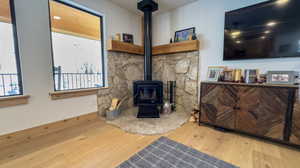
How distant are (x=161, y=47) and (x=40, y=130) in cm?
296

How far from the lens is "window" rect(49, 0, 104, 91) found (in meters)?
2.81

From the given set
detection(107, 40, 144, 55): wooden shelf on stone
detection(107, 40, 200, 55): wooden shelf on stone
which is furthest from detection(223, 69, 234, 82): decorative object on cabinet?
detection(107, 40, 144, 55): wooden shelf on stone

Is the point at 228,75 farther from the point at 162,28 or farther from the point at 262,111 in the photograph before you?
the point at 162,28

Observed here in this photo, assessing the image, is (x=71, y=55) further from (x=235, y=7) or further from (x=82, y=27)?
(x=235, y=7)

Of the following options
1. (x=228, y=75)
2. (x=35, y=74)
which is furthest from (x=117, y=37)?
(x=228, y=75)

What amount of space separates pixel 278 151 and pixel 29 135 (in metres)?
3.56

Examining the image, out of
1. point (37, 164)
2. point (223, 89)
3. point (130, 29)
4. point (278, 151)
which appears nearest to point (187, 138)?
point (223, 89)

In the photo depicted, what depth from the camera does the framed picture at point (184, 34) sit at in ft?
9.30

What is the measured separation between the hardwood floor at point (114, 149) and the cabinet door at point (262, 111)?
7.6 inches

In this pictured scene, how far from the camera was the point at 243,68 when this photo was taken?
2266 millimetres

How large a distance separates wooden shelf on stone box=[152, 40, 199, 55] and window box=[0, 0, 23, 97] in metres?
2.67

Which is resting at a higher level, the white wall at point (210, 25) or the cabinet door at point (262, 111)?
the white wall at point (210, 25)

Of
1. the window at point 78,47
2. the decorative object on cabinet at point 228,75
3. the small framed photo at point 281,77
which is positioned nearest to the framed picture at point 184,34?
the decorative object on cabinet at point 228,75

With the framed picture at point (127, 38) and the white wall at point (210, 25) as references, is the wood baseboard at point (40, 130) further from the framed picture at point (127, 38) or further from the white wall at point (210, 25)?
the white wall at point (210, 25)
